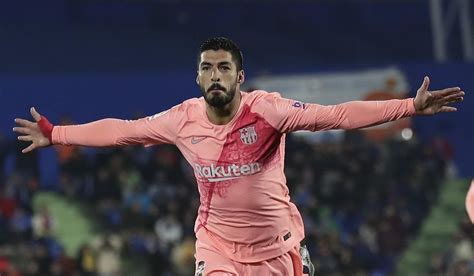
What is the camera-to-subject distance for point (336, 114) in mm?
6078

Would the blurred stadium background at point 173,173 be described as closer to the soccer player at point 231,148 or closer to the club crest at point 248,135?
the soccer player at point 231,148

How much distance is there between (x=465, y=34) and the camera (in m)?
22.9

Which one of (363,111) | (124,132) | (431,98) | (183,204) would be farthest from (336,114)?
(183,204)

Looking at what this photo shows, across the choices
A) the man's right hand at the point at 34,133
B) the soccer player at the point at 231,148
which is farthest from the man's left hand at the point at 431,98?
the man's right hand at the point at 34,133

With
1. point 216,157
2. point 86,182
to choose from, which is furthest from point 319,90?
point 216,157

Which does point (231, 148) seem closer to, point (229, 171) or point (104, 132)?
point (229, 171)

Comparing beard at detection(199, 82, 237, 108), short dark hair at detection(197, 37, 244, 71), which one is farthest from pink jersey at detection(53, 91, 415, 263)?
short dark hair at detection(197, 37, 244, 71)

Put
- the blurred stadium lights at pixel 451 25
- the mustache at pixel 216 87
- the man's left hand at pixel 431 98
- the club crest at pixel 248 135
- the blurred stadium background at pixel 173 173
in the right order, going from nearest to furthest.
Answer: the man's left hand at pixel 431 98 < the mustache at pixel 216 87 < the club crest at pixel 248 135 < the blurred stadium background at pixel 173 173 < the blurred stadium lights at pixel 451 25

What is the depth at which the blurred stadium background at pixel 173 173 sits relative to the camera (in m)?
15.5

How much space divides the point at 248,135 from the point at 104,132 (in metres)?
0.98

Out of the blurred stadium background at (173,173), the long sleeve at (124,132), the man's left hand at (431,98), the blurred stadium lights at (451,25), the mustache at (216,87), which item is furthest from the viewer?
the blurred stadium lights at (451,25)

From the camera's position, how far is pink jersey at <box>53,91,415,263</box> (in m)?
6.45

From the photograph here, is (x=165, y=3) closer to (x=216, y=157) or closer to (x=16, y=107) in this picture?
(x=16, y=107)

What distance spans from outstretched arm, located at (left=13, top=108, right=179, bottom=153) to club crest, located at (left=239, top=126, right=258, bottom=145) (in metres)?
0.50
